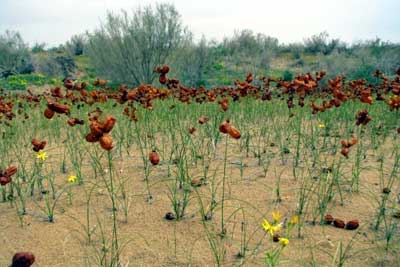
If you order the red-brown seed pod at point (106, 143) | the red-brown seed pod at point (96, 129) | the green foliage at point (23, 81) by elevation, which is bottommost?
the red-brown seed pod at point (106, 143)

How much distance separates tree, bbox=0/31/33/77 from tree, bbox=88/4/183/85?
39.6ft

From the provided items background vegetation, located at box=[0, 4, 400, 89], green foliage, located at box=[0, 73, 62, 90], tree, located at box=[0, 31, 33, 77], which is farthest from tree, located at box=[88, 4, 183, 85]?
tree, located at box=[0, 31, 33, 77]

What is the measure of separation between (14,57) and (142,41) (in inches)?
646

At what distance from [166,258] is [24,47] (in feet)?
111

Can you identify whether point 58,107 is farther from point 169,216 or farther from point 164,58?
point 164,58

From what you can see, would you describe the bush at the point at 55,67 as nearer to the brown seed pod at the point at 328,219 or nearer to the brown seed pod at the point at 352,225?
the brown seed pod at the point at 328,219

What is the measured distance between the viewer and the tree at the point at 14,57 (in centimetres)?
2827

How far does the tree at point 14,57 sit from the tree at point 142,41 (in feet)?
39.6

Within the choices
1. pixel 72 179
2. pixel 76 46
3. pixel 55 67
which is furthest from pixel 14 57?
pixel 72 179

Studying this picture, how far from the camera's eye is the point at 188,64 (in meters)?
22.8

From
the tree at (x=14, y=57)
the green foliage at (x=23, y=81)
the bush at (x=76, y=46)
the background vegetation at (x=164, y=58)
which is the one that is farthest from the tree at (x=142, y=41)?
the bush at (x=76, y=46)

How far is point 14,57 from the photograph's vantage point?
96.2 ft

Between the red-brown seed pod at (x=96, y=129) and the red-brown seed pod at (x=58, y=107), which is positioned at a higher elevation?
the red-brown seed pod at (x=58, y=107)

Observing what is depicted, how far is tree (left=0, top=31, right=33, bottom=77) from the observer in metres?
28.3
